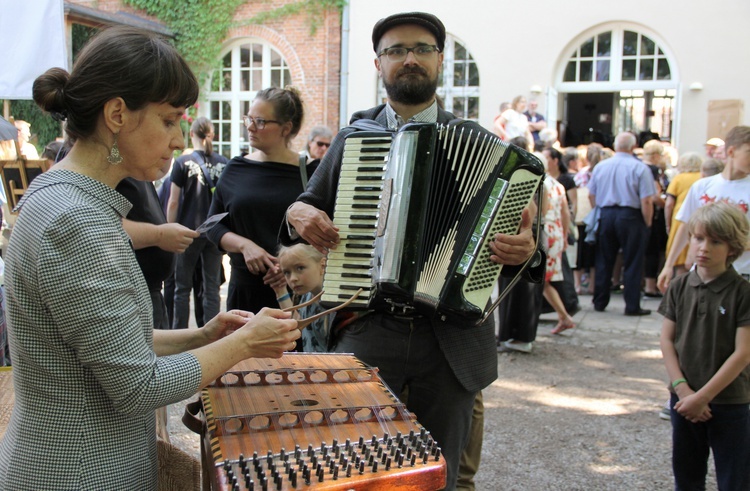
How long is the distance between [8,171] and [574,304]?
519 cm

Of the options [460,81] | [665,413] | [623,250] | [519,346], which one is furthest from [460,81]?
[665,413]

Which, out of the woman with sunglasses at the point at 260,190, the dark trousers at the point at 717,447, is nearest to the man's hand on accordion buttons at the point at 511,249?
the dark trousers at the point at 717,447

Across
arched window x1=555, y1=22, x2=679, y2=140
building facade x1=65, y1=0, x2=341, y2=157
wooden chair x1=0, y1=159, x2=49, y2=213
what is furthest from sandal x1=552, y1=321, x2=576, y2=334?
building facade x1=65, y1=0, x2=341, y2=157

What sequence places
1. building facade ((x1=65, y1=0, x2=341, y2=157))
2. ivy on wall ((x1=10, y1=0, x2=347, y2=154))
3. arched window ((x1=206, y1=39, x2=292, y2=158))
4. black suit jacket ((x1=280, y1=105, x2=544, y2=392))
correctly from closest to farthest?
1. black suit jacket ((x1=280, y1=105, x2=544, y2=392))
2. building facade ((x1=65, y1=0, x2=341, y2=157))
3. ivy on wall ((x1=10, y1=0, x2=347, y2=154))
4. arched window ((x1=206, y1=39, x2=292, y2=158))

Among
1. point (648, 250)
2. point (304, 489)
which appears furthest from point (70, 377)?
point (648, 250)

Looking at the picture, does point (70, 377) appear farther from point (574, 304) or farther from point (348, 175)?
point (574, 304)

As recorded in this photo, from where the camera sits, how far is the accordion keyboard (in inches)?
94.8

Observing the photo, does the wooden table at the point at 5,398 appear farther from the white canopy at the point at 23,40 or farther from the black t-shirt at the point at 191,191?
the black t-shirt at the point at 191,191

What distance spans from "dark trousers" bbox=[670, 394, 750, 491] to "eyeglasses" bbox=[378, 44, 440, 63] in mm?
1888

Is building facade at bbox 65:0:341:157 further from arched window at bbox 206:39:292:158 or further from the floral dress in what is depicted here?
the floral dress

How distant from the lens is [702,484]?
315 cm

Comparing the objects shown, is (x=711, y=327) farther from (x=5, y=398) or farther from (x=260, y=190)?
(x=5, y=398)

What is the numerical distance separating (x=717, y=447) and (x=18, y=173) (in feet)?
15.9

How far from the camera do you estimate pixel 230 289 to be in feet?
13.1
